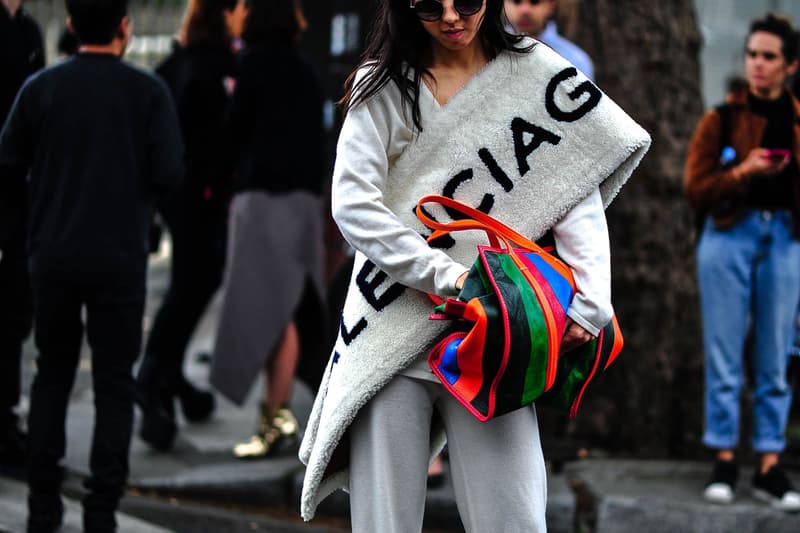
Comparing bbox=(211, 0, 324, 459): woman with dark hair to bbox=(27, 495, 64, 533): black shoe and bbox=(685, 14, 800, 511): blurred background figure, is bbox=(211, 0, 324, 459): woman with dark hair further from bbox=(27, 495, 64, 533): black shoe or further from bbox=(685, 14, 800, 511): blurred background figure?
bbox=(685, 14, 800, 511): blurred background figure

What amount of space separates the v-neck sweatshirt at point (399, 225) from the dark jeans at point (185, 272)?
3089 millimetres

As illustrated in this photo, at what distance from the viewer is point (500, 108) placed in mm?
3285

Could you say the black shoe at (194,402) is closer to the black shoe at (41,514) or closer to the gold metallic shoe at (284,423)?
the gold metallic shoe at (284,423)

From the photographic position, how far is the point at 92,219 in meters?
4.60

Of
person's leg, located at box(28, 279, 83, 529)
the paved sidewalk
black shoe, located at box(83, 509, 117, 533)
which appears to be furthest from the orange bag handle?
the paved sidewalk

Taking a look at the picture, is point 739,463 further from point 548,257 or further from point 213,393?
point 548,257

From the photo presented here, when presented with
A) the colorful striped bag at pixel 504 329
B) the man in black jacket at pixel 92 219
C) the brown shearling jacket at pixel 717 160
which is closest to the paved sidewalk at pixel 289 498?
the man in black jacket at pixel 92 219

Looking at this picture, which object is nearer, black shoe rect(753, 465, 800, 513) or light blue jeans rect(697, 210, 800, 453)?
black shoe rect(753, 465, 800, 513)

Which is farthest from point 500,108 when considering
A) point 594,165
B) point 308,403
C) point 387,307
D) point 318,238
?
point 308,403

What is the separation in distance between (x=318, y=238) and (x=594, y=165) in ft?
10.3

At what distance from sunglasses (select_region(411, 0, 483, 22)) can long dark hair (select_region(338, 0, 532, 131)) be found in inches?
2.9

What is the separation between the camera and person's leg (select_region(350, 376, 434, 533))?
3.19 meters

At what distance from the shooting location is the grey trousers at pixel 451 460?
10.4ft

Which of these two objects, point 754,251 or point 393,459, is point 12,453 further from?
point 754,251
